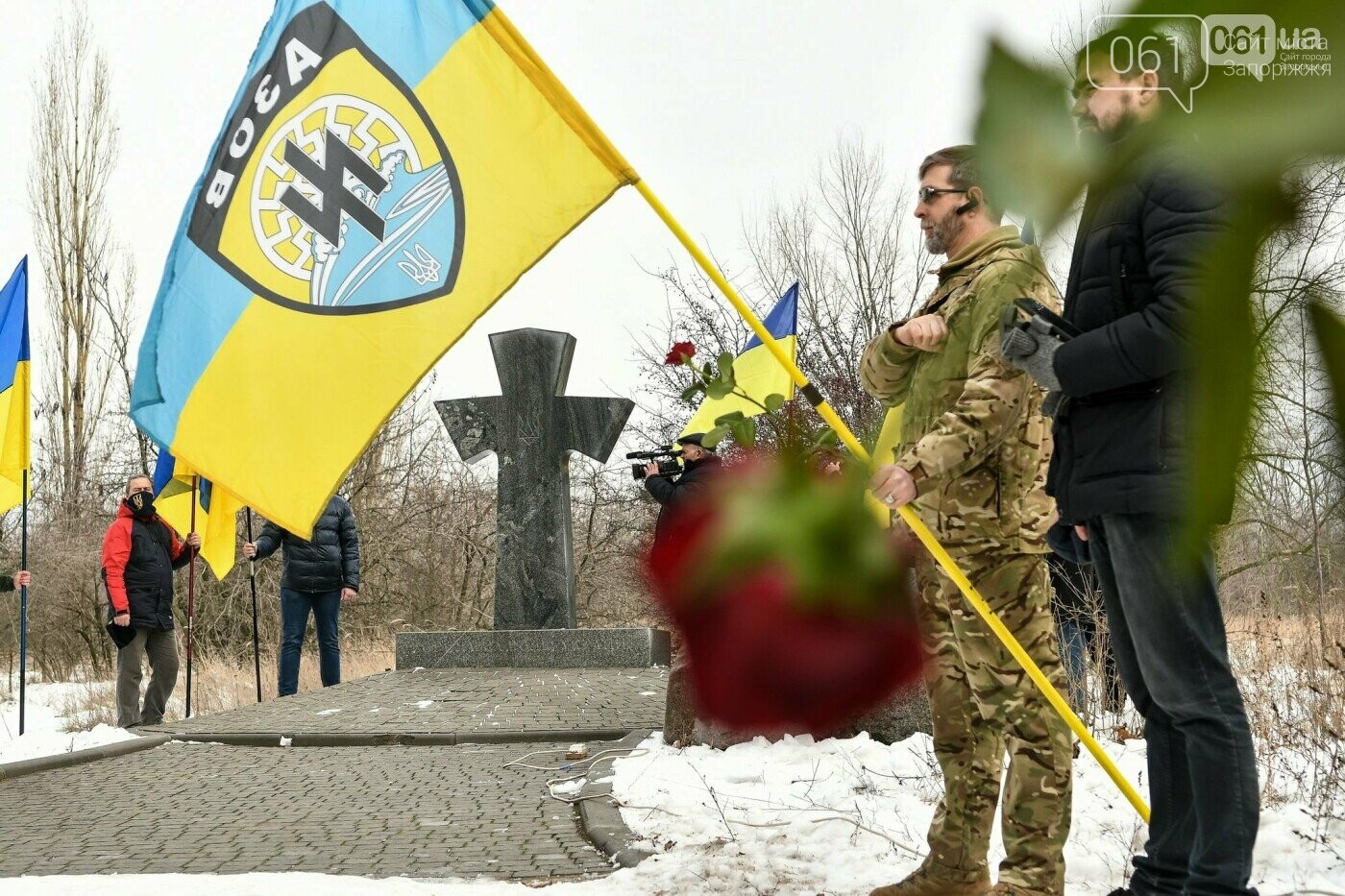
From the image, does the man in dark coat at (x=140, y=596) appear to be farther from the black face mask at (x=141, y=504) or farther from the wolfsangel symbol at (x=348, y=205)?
the wolfsangel symbol at (x=348, y=205)

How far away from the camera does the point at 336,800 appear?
5461 mm

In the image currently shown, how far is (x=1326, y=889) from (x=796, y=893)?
1.30 meters

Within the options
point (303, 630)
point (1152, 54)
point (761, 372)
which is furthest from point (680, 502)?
point (1152, 54)

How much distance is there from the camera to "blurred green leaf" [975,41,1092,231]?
488 mm

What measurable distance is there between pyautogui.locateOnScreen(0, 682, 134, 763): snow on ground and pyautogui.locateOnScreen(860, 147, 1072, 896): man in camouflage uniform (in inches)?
236

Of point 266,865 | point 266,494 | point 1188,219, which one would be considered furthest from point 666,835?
point 1188,219

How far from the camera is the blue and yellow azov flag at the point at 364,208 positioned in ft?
10.8

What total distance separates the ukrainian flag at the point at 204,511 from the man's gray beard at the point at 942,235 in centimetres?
706

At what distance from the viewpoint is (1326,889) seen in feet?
9.09

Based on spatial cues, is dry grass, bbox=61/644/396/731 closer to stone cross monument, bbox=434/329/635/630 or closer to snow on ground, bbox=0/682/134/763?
snow on ground, bbox=0/682/134/763

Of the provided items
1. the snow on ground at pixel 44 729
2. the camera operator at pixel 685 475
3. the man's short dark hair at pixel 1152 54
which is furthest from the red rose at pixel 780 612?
the snow on ground at pixel 44 729

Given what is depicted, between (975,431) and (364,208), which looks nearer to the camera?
(975,431)

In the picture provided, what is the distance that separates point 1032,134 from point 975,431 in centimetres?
236

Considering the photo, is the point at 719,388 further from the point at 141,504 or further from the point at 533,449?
the point at 533,449
